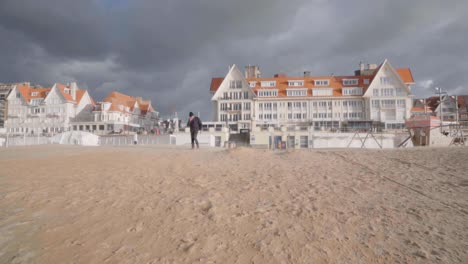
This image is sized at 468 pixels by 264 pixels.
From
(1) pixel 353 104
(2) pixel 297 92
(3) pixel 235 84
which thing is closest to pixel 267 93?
(2) pixel 297 92

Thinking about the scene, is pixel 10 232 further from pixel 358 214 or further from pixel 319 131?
pixel 319 131

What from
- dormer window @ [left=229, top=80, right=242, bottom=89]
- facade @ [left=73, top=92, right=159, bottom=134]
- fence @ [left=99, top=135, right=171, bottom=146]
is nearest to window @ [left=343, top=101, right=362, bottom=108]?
dormer window @ [left=229, top=80, right=242, bottom=89]

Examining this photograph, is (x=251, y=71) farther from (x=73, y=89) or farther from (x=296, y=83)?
(x=73, y=89)

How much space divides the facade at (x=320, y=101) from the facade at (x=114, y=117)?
87.0 feet

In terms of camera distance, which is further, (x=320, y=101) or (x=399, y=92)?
(x=320, y=101)

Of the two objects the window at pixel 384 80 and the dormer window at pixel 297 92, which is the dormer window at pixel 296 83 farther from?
the window at pixel 384 80

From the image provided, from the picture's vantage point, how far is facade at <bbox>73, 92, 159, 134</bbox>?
66938 mm

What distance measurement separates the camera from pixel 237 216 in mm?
4973

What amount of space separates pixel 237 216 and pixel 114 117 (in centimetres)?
7091

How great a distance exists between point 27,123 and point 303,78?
76245 mm

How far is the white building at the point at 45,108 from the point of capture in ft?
225

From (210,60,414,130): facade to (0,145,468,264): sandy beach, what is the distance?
52.1m

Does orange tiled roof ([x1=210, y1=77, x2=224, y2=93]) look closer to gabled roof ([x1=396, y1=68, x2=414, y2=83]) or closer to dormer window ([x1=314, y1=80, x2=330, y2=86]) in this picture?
dormer window ([x1=314, y1=80, x2=330, y2=86])

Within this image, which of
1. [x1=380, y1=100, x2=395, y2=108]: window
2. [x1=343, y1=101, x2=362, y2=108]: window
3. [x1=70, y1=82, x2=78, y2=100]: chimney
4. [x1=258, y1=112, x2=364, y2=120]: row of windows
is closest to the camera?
[x1=380, y1=100, x2=395, y2=108]: window
